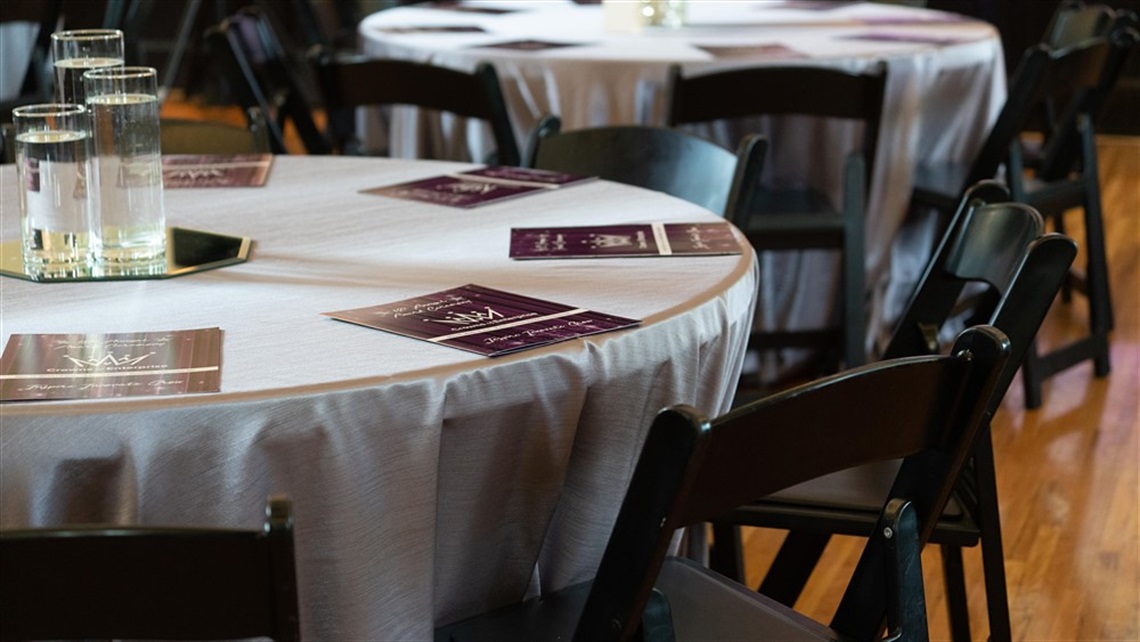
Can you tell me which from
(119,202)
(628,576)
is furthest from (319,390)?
(119,202)

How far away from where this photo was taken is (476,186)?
225cm

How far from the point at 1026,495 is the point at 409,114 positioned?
5.87 feet

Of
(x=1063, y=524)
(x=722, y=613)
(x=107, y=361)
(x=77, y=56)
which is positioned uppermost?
(x=77, y=56)

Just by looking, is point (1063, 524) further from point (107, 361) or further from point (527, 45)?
point (107, 361)

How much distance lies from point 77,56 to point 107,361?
22.3 inches

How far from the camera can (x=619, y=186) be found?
226 cm

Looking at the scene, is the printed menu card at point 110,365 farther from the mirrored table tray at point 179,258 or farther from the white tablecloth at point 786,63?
the white tablecloth at point 786,63

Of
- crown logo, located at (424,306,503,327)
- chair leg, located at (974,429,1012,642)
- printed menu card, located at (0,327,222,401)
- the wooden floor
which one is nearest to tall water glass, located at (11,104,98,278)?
printed menu card, located at (0,327,222,401)

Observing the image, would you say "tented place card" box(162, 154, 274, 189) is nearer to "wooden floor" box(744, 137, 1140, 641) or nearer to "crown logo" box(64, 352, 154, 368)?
"crown logo" box(64, 352, 154, 368)

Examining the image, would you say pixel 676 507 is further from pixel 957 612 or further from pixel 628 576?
pixel 957 612

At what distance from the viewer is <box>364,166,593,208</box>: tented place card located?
2168 mm

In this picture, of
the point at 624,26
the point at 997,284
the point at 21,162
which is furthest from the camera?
the point at 624,26

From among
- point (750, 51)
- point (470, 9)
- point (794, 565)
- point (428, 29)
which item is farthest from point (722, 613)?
point (470, 9)

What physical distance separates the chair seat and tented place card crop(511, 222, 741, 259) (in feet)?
1.36
